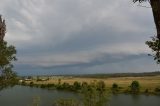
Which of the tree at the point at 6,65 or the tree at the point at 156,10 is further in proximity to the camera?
the tree at the point at 6,65

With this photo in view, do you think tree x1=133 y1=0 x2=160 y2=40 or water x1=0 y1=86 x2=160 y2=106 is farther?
water x1=0 y1=86 x2=160 y2=106

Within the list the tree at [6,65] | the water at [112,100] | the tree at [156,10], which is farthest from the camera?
the water at [112,100]

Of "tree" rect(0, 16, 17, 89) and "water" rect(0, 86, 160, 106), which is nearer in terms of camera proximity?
"tree" rect(0, 16, 17, 89)

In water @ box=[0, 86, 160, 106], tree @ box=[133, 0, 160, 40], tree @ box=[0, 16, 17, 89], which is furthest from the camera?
water @ box=[0, 86, 160, 106]

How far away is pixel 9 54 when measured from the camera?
2983 cm

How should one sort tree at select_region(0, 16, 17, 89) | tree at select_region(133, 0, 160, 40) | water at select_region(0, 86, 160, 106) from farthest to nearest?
1. water at select_region(0, 86, 160, 106)
2. tree at select_region(0, 16, 17, 89)
3. tree at select_region(133, 0, 160, 40)

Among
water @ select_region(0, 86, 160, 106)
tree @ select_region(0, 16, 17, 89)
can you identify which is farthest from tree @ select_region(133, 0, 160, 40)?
water @ select_region(0, 86, 160, 106)

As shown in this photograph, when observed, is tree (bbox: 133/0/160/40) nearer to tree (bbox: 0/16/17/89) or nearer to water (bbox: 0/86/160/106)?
tree (bbox: 0/16/17/89)

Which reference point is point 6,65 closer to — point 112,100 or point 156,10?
point 156,10

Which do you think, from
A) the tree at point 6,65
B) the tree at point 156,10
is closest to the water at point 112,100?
the tree at point 6,65

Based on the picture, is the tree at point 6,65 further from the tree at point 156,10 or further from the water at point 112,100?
the water at point 112,100

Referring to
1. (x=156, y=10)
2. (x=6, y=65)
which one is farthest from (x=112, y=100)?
(x=156, y=10)

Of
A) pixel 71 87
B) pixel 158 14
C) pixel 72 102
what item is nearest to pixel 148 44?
pixel 158 14

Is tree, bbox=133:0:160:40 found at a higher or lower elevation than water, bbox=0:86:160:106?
higher
